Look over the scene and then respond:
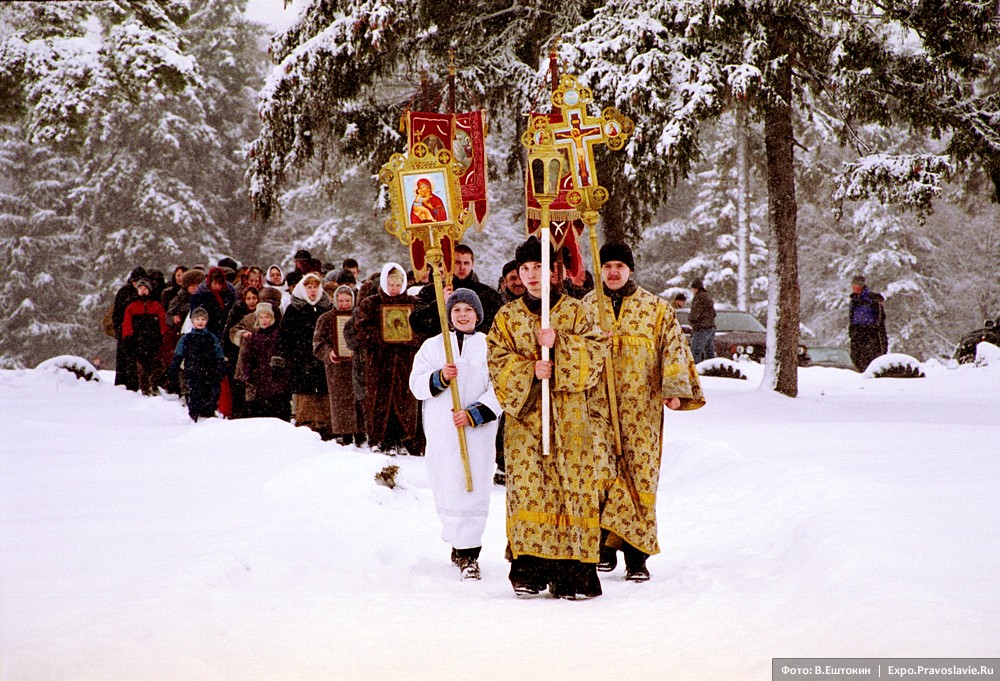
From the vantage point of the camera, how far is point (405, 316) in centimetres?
1188

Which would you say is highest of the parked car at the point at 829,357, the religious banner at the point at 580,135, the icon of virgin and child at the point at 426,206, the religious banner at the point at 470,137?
the religious banner at the point at 470,137

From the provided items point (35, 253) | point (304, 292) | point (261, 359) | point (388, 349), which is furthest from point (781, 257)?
point (35, 253)

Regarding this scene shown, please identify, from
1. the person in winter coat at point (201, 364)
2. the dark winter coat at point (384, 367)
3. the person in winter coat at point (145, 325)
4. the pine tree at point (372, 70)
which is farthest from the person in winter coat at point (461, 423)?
the person in winter coat at point (145, 325)

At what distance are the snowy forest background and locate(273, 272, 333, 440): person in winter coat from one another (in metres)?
4.56

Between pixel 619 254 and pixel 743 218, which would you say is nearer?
pixel 619 254

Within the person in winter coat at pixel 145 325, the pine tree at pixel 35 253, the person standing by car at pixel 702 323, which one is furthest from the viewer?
the pine tree at pixel 35 253

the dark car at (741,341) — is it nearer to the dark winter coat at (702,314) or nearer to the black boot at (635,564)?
the dark winter coat at (702,314)

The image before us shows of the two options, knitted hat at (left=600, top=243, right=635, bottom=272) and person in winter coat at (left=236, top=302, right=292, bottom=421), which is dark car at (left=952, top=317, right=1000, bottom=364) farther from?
knitted hat at (left=600, top=243, right=635, bottom=272)

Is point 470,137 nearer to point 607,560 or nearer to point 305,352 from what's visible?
point 305,352

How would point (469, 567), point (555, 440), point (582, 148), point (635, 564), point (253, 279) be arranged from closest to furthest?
point (555, 440), point (635, 564), point (469, 567), point (582, 148), point (253, 279)

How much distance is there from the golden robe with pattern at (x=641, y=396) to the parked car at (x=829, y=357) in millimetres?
22199

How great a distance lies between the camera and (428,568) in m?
7.56

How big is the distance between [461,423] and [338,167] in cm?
1533

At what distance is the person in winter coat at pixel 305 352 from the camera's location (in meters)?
13.2
